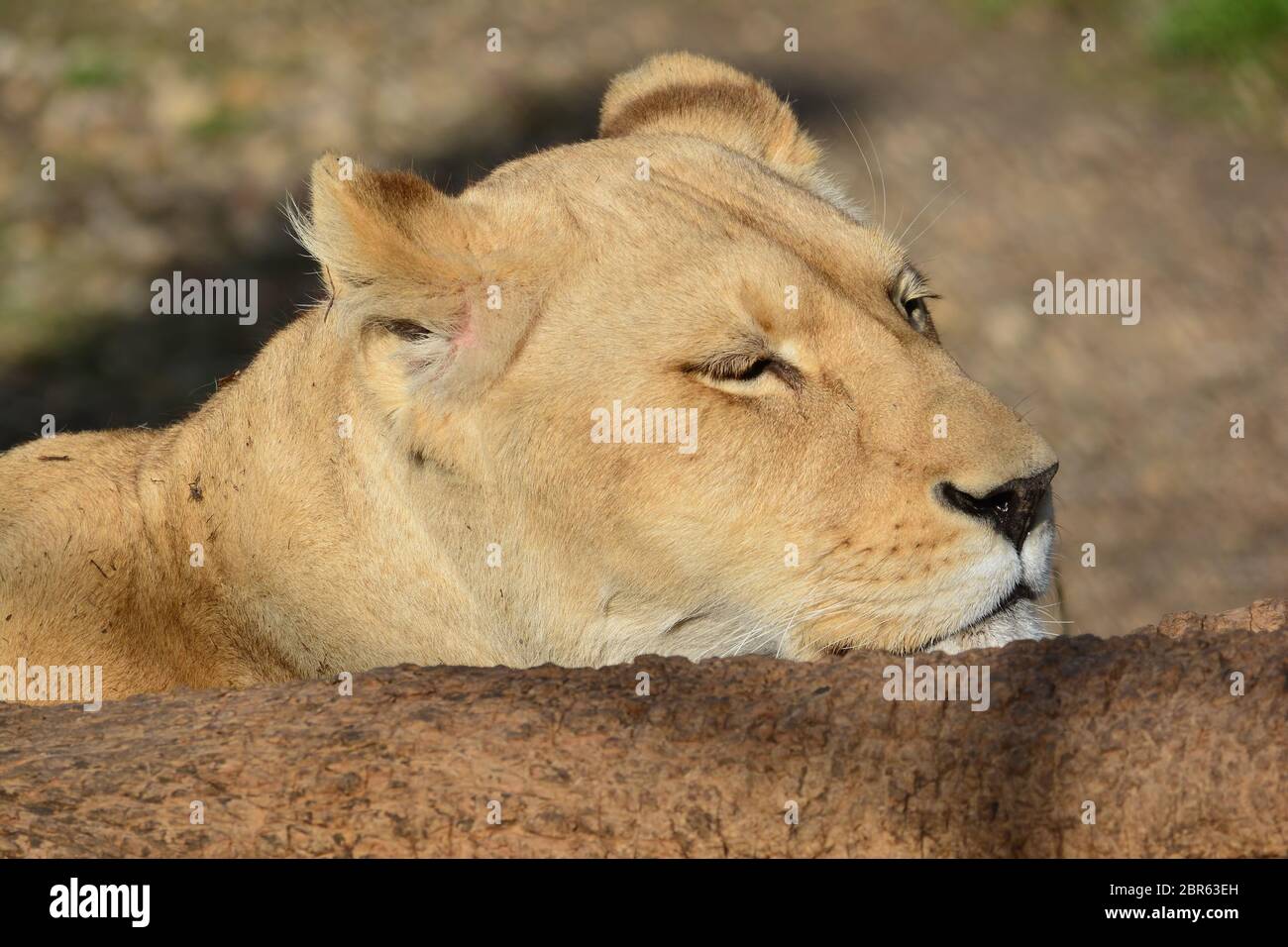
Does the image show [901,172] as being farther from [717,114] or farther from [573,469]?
[573,469]

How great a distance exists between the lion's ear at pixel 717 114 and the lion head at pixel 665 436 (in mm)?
972

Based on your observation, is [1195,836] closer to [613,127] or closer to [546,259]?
[546,259]

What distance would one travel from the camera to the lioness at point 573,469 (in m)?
3.57

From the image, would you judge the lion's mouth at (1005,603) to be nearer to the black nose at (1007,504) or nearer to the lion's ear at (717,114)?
the black nose at (1007,504)

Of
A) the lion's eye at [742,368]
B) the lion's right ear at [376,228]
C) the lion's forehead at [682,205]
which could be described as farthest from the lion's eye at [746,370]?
the lion's right ear at [376,228]

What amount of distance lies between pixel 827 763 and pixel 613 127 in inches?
110

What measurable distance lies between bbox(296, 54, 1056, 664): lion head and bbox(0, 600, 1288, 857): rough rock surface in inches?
27.9

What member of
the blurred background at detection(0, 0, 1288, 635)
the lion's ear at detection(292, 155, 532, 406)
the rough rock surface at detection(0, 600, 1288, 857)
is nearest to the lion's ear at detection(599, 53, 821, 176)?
the lion's ear at detection(292, 155, 532, 406)

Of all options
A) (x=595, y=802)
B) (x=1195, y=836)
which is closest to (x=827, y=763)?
(x=595, y=802)

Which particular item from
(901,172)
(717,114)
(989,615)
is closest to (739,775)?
(989,615)

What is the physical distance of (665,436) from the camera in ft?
11.8

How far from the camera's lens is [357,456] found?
385 cm

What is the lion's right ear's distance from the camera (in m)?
A: 3.47

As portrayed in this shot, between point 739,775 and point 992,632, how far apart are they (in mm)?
1078
